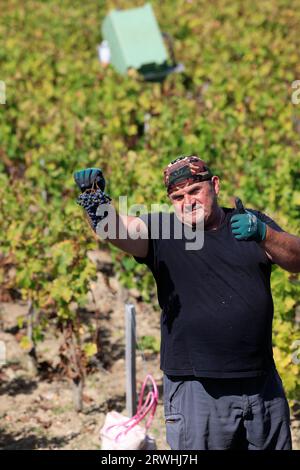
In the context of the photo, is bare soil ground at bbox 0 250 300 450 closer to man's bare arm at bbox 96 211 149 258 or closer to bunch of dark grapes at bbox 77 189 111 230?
man's bare arm at bbox 96 211 149 258

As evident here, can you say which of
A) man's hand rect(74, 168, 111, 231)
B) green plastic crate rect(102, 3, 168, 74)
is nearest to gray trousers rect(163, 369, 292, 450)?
man's hand rect(74, 168, 111, 231)

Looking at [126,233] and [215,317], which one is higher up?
[126,233]

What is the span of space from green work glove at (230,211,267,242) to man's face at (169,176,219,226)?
217 millimetres

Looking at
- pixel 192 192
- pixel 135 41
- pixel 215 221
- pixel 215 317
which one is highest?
pixel 135 41

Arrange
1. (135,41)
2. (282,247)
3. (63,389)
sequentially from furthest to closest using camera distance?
(135,41) < (63,389) < (282,247)

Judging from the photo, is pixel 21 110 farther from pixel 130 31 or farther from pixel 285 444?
pixel 285 444

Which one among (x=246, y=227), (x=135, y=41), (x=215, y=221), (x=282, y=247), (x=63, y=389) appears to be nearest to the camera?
(x=246, y=227)

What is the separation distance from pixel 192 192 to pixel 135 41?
9.32 metres

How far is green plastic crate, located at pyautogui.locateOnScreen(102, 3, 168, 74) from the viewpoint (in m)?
11.6

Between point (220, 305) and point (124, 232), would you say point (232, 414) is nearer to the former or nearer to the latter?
point (220, 305)

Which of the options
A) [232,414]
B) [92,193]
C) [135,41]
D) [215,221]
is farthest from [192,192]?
[135,41]

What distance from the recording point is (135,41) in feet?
38.9

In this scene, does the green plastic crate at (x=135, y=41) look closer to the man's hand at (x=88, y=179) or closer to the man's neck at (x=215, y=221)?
the man's neck at (x=215, y=221)
